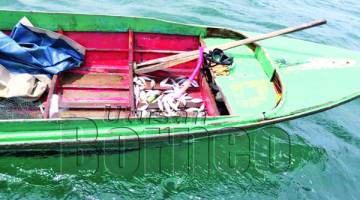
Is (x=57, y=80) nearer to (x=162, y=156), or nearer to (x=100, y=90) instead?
(x=100, y=90)

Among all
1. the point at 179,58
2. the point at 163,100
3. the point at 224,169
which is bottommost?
the point at 224,169

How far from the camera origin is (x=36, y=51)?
584 centimetres

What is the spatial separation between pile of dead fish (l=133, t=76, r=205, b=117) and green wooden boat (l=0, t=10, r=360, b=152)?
156 mm

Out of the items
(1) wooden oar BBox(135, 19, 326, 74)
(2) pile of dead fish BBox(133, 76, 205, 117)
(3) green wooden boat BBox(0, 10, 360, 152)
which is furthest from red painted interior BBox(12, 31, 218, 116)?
(1) wooden oar BBox(135, 19, 326, 74)

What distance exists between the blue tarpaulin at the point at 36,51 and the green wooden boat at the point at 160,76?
274mm

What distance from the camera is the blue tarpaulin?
224 inches

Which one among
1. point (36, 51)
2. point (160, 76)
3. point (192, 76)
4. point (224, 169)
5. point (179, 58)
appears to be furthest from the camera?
point (160, 76)

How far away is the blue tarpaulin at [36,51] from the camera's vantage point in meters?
5.70

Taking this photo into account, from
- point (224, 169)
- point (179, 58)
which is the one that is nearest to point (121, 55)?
point (179, 58)

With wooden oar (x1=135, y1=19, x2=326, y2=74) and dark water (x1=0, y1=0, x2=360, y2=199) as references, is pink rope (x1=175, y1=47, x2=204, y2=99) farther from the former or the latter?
dark water (x1=0, y1=0, x2=360, y2=199)

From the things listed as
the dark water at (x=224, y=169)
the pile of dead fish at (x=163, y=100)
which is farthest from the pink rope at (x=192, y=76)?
the dark water at (x=224, y=169)

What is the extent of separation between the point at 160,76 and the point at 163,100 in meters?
0.75

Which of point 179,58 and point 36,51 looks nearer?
point 36,51

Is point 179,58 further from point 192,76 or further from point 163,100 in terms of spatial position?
point 163,100
